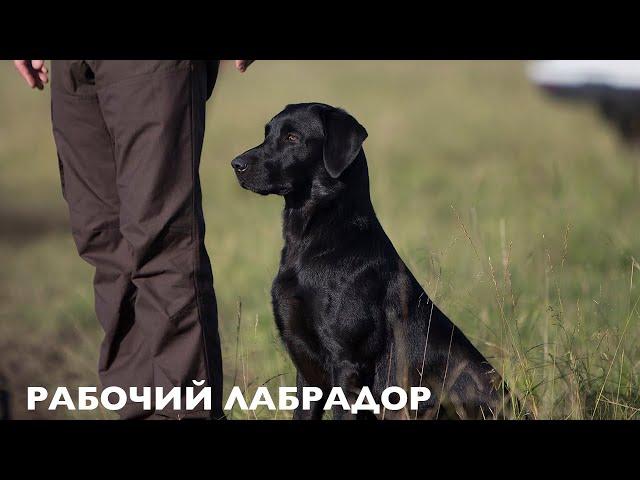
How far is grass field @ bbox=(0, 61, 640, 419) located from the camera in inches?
150

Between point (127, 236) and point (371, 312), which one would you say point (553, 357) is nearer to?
point (371, 312)

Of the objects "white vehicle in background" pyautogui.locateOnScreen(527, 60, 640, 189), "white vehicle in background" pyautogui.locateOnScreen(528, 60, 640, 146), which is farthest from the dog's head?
"white vehicle in background" pyautogui.locateOnScreen(528, 60, 640, 146)

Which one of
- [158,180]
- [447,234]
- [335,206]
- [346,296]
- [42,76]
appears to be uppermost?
[42,76]

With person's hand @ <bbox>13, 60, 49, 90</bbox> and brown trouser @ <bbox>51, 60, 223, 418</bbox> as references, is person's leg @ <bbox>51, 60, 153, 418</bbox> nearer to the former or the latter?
brown trouser @ <bbox>51, 60, 223, 418</bbox>

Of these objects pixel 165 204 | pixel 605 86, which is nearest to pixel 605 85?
pixel 605 86

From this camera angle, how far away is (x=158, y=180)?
3000mm

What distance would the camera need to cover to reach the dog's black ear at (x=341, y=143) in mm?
3451

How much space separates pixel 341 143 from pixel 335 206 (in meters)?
0.22

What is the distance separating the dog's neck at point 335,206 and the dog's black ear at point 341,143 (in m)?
0.09

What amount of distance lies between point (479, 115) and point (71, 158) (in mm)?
9731

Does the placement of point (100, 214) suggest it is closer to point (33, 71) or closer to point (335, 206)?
point (33, 71)

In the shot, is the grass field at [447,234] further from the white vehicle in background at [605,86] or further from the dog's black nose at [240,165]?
the dog's black nose at [240,165]

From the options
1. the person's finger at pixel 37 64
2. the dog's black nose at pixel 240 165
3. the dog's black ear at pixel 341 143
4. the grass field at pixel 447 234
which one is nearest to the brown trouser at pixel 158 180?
the person's finger at pixel 37 64
